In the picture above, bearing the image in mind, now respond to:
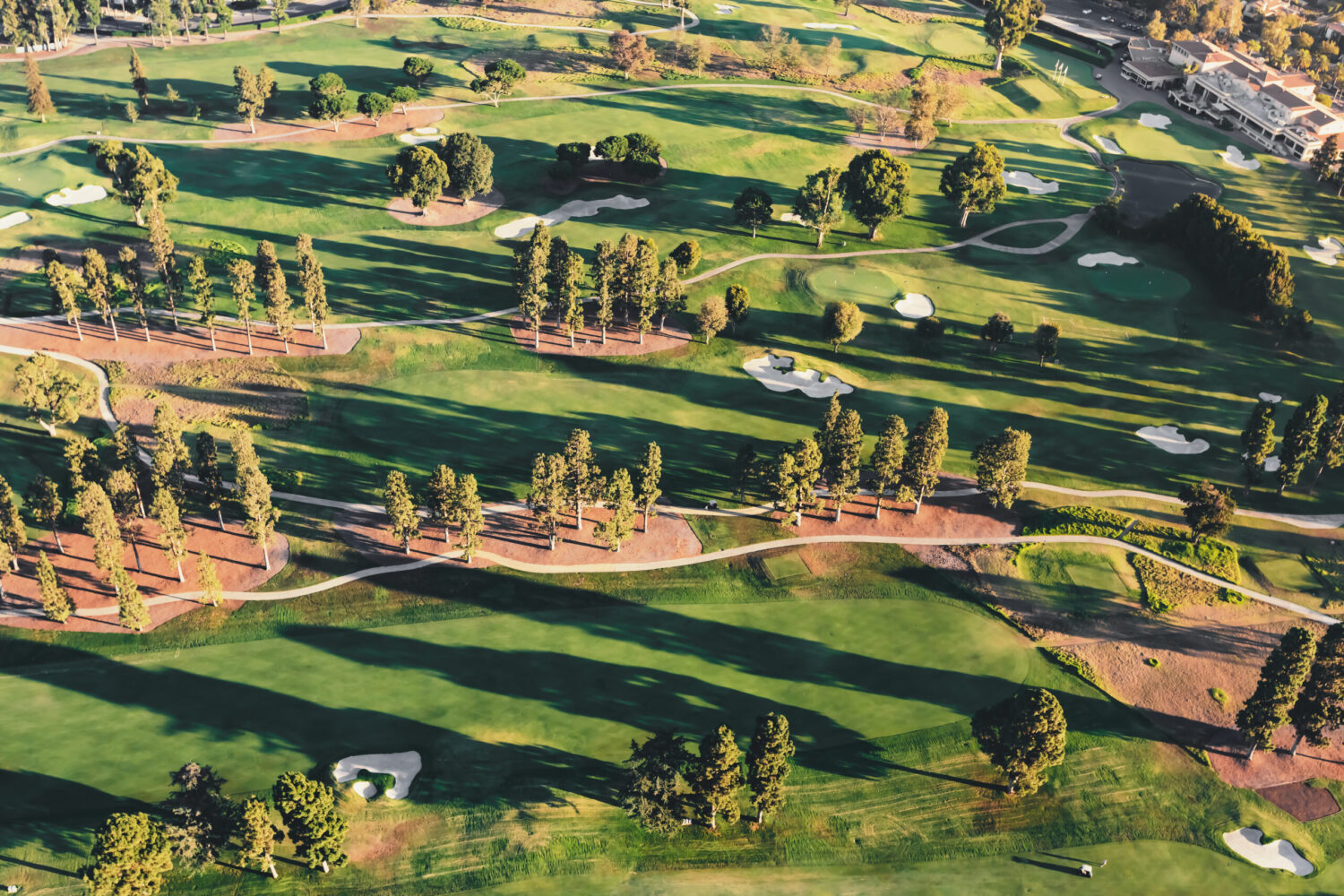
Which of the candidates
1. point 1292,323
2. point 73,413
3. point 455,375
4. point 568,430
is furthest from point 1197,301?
point 73,413

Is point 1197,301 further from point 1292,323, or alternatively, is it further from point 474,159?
point 474,159

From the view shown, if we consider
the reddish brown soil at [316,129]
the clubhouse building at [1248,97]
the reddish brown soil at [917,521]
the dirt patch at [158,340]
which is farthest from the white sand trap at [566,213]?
the clubhouse building at [1248,97]

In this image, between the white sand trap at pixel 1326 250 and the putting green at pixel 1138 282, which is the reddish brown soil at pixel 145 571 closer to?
the putting green at pixel 1138 282

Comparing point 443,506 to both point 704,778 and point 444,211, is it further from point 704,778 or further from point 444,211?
point 444,211

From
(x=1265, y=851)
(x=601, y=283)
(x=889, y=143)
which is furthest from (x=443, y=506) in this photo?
(x=889, y=143)

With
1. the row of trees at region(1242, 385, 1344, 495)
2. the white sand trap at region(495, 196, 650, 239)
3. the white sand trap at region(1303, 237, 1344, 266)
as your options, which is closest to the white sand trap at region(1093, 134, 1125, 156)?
the white sand trap at region(1303, 237, 1344, 266)
